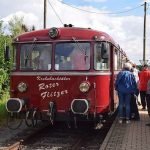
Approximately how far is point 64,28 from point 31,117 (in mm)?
2503

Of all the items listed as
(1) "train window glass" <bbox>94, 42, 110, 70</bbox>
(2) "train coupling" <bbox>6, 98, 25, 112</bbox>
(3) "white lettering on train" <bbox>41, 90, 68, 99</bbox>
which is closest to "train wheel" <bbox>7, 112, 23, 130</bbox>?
(2) "train coupling" <bbox>6, 98, 25, 112</bbox>

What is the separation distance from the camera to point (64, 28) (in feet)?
43.3

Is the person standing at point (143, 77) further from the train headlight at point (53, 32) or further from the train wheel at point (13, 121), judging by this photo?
the train headlight at point (53, 32)

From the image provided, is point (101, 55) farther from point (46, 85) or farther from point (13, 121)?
point (13, 121)

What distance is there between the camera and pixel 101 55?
498 inches

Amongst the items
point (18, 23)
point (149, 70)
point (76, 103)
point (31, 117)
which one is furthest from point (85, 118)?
point (18, 23)

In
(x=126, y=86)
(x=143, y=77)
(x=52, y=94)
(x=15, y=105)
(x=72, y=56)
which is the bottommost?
(x=15, y=105)

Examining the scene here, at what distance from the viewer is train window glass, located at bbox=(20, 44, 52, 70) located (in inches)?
517

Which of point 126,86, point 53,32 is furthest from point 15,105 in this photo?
point 126,86

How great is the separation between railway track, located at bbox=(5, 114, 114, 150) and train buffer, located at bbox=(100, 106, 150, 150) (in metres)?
0.53

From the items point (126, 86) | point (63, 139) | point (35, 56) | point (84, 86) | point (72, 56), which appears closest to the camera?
point (84, 86)

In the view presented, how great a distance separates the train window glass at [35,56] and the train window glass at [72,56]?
0.25 m

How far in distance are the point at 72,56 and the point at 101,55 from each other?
79cm

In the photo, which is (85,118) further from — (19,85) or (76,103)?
(19,85)
